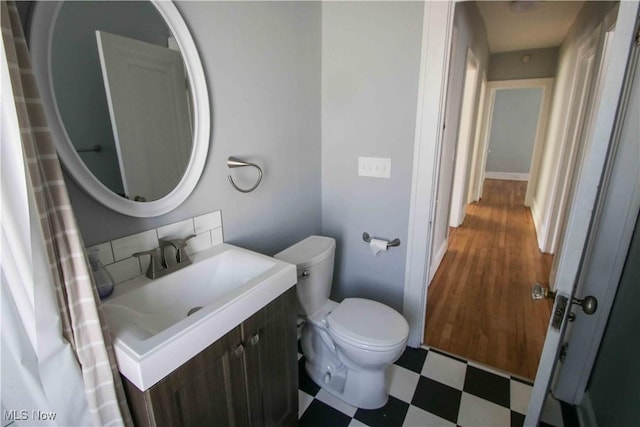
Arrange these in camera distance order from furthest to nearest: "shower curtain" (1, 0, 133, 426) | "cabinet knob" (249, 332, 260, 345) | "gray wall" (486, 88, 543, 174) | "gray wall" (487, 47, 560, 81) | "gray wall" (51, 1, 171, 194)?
"gray wall" (486, 88, 543, 174) → "gray wall" (487, 47, 560, 81) → "cabinet knob" (249, 332, 260, 345) → "gray wall" (51, 1, 171, 194) → "shower curtain" (1, 0, 133, 426)

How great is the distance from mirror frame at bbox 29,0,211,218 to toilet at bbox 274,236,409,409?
57 cm

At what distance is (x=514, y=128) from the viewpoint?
7059 mm

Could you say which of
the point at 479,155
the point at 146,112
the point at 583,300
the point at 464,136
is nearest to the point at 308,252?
the point at 146,112

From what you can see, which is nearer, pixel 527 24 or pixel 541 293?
pixel 541 293

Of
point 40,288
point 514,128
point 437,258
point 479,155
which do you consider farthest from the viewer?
point 514,128

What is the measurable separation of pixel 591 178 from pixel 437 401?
1.29 meters

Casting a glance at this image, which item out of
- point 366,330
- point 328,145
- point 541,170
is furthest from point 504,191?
point 366,330

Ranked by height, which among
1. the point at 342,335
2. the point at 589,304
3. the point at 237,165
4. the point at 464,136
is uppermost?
the point at 464,136

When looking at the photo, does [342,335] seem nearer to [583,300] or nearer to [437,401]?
[437,401]

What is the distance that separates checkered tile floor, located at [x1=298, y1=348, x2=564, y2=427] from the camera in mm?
1460

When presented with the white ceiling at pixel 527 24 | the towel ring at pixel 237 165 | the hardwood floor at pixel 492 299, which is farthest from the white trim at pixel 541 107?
the towel ring at pixel 237 165

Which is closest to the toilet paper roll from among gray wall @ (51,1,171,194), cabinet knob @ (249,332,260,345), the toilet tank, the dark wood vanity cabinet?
the toilet tank

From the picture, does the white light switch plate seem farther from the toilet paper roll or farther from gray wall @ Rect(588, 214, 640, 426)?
gray wall @ Rect(588, 214, 640, 426)

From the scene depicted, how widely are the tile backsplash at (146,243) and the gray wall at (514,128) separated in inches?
289
